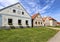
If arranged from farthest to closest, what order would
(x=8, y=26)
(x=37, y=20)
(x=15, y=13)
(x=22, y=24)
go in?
1. (x=37, y=20)
2. (x=22, y=24)
3. (x=15, y=13)
4. (x=8, y=26)

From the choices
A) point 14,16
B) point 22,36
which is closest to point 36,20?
point 14,16

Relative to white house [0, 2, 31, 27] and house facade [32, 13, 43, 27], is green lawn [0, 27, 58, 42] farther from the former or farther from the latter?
house facade [32, 13, 43, 27]

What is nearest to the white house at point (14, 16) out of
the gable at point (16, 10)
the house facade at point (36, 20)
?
the gable at point (16, 10)

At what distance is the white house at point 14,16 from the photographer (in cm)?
2475

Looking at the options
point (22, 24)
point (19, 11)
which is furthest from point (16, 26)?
point (19, 11)

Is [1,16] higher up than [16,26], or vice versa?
[1,16]

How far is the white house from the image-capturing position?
24.8 m

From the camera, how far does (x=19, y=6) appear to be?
2889cm

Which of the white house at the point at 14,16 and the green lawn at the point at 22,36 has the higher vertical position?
the white house at the point at 14,16

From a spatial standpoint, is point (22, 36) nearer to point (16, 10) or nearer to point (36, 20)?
point (16, 10)

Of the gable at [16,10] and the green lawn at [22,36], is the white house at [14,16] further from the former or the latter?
the green lawn at [22,36]

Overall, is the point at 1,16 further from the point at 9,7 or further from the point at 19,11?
the point at 19,11

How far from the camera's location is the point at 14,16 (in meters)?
27.3

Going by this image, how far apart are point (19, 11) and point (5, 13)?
4947mm
